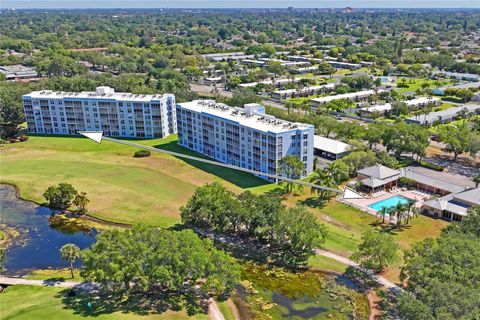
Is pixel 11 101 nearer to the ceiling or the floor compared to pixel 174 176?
nearer to the ceiling

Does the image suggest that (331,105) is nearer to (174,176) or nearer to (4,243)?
(174,176)

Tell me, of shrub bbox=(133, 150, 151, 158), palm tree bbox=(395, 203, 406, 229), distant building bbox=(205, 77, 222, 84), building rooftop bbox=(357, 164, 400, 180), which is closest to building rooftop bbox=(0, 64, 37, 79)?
distant building bbox=(205, 77, 222, 84)

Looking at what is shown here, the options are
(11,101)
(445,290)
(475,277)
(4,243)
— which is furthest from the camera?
(11,101)

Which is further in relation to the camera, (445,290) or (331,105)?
(331,105)

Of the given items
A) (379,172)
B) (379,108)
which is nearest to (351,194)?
(379,172)

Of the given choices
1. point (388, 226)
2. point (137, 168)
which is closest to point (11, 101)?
point (137, 168)
